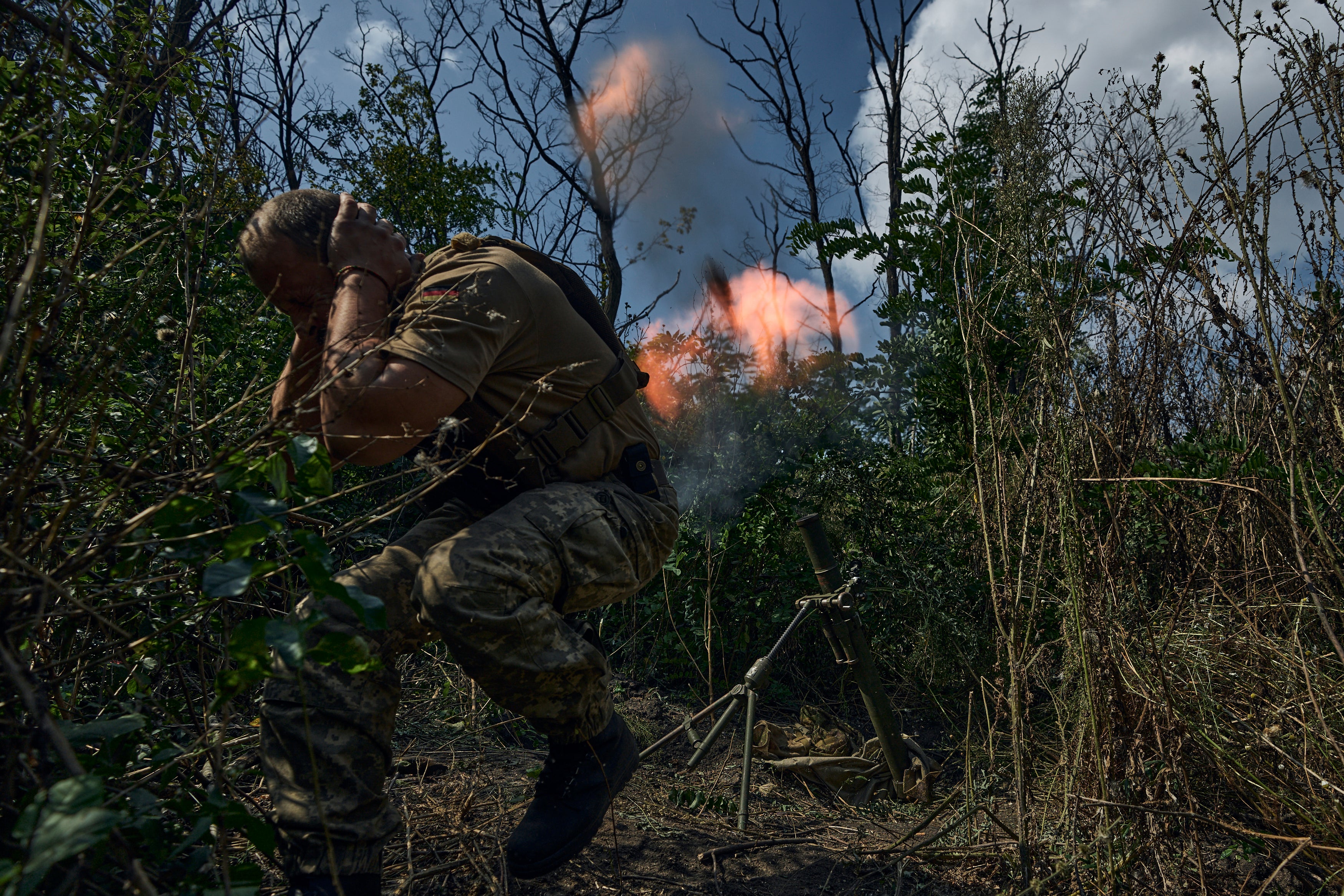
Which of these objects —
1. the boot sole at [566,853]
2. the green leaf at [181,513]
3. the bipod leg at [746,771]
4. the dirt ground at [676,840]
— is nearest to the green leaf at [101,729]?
the green leaf at [181,513]

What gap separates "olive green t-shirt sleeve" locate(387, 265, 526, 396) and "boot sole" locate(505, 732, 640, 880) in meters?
1.06

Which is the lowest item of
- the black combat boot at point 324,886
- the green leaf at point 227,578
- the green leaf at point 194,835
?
the black combat boot at point 324,886

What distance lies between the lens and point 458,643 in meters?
1.67

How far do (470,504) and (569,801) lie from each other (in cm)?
83

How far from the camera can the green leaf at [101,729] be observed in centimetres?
105

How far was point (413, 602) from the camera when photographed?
1.76m

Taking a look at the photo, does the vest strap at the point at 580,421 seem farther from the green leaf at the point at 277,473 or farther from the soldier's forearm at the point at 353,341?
the green leaf at the point at 277,473

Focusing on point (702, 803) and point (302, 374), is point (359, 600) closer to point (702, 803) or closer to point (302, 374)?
point (302, 374)

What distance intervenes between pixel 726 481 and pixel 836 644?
1.97m

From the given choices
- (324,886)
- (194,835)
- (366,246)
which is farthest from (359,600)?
(366,246)

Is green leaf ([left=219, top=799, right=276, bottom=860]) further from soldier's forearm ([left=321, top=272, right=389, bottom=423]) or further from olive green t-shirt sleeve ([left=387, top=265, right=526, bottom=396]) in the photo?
olive green t-shirt sleeve ([left=387, top=265, right=526, bottom=396])

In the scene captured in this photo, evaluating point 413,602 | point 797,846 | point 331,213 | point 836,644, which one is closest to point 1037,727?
point 836,644

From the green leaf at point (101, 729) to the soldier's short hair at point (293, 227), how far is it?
4.34ft

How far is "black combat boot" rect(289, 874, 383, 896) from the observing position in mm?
1468
